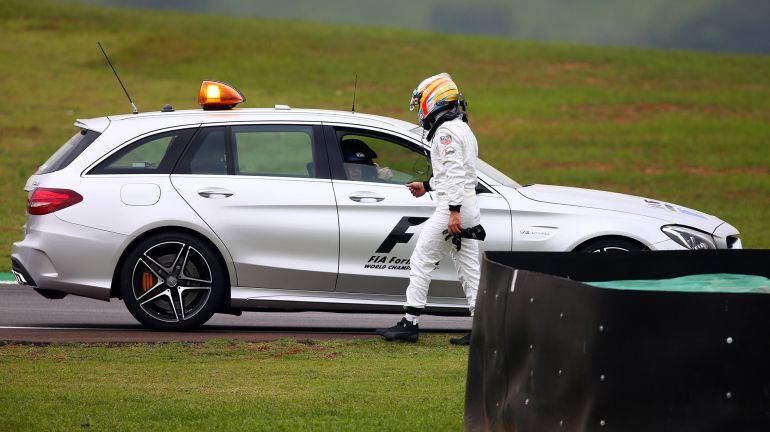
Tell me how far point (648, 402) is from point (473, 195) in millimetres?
4859

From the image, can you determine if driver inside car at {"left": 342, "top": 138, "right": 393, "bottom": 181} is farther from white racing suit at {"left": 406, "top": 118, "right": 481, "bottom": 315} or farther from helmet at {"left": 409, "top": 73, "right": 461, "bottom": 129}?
helmet at {"left": 409, "top": 73, "right": 461, "bottom": 129}

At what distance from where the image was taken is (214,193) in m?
10.1

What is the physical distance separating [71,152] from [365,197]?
7.42 feet

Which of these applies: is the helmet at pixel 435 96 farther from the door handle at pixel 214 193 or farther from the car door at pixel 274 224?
the door handle at pixel 214 193

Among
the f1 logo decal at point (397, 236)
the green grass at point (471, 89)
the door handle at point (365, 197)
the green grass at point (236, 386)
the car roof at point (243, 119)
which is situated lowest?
the green grass at point (236, 386)

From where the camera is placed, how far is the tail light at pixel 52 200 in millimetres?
9992

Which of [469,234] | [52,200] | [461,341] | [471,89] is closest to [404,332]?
[461,341]

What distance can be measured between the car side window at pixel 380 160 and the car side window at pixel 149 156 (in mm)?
1218

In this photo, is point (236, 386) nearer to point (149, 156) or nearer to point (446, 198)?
point (446, 198)

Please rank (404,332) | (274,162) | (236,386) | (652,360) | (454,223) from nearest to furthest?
(652,360)
(236,386)
(454,223)
(404,332)
(274,162)

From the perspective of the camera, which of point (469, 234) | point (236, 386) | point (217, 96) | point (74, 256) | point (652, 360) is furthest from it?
point (217, 96)

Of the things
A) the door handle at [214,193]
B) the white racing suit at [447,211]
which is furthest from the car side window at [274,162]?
the white racing suit at [447,211]

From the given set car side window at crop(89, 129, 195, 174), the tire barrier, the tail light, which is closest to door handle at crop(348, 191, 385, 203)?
car side window at crop(89, 129, 195, 174)

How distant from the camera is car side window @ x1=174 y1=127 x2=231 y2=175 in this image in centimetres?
1023
